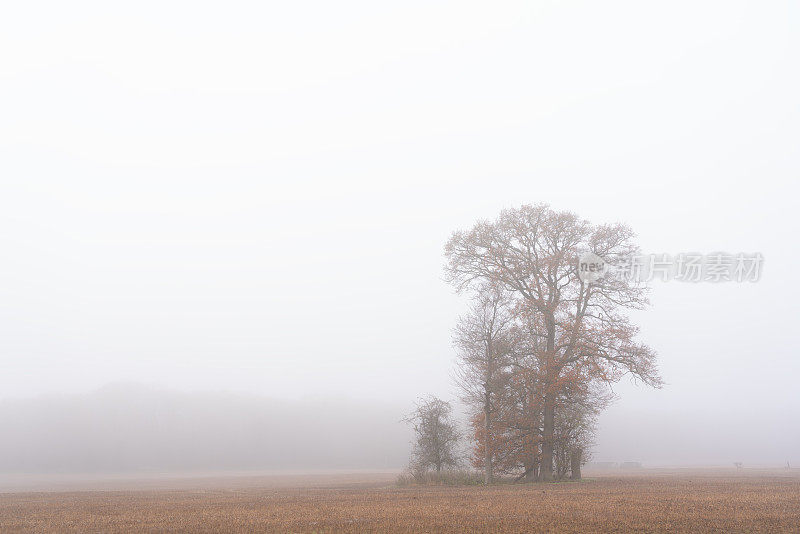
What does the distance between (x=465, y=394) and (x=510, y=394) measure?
340 centimetres

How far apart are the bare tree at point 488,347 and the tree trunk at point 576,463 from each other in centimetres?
513

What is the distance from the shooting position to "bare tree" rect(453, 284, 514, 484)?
33125mm

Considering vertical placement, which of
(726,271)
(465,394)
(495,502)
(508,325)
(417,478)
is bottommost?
(417,478)

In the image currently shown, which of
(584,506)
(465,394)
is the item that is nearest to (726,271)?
(465,394)

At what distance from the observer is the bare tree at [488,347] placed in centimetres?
3312

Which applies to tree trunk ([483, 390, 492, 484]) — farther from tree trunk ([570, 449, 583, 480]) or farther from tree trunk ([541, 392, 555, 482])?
tree trunk ([570, 449, 583, 480])

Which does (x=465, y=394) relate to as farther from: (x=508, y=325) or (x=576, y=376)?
(x=576, y=376)

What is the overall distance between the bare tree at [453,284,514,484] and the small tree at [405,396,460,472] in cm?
→ 352

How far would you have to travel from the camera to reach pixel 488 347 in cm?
3325

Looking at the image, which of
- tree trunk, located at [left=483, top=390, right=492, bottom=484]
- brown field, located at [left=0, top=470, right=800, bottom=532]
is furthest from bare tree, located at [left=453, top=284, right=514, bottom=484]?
brown field, located at [left=0, top=470, right=800, bottom=532]

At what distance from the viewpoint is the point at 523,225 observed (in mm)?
35188

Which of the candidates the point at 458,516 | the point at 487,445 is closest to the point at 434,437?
the point at 487,445

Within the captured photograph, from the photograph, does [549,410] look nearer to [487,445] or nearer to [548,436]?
[548,436]

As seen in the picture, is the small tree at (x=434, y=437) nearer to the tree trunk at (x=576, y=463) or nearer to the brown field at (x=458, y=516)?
the tree trunk at (x=576, y=463)
